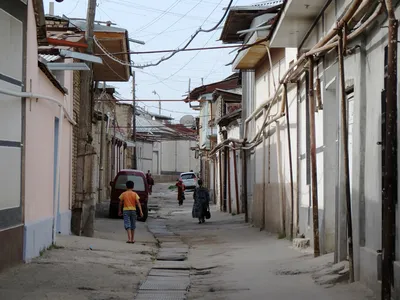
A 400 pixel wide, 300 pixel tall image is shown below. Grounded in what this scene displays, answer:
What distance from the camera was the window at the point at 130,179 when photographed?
2480cm

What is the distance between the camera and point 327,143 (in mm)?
11367

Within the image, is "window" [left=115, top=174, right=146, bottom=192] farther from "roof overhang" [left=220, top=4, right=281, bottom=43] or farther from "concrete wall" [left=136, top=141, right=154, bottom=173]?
"concrete wall" [left=136, top=141, right=154, bottom=173]

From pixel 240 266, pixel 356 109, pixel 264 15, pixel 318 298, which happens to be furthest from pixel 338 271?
pixel 264 15

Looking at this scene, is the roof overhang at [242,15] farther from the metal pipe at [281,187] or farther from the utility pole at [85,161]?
the utility pole at [85,161]

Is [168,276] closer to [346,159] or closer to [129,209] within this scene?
[346,159]

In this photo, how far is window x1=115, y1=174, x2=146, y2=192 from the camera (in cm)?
2480

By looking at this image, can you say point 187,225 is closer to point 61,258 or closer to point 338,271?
point 61,258

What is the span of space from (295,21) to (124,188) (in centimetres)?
1353

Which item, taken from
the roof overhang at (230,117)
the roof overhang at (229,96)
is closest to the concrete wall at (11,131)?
the roof overhang at (230,117)

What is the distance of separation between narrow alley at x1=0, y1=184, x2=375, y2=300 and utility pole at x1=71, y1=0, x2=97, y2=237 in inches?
47.9

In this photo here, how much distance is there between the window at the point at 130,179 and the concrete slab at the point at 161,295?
51.8 feet

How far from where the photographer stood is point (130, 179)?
2511 centimetres

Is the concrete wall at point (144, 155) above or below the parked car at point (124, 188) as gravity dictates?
above

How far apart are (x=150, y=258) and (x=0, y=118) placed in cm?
498
